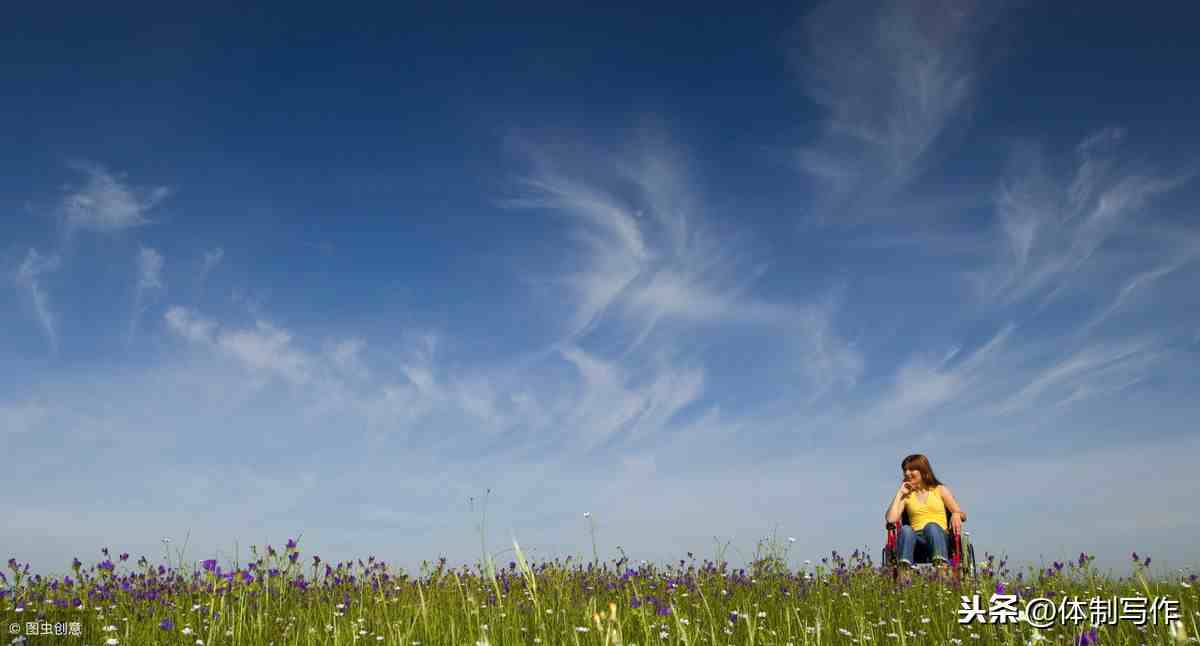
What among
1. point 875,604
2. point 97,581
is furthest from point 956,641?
point 97,581

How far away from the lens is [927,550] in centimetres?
1195

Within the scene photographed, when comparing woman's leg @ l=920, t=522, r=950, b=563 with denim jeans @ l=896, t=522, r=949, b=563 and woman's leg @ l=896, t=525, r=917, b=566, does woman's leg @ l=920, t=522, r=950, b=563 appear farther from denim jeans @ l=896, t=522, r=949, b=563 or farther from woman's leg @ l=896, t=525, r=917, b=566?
woman's leg @ l=896, t=525, r=917, b=566

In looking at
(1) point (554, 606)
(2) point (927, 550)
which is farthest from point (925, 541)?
(1) point (554, 606)

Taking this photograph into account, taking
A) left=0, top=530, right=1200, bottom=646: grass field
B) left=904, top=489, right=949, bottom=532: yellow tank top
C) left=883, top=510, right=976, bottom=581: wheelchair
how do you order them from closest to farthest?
left=0, top=530, right=1200, bottom=646: grass field
left=883, top=510, right=976, bottom=581: wheelchair
left=904, top=489, right=949, bottom=532: yellow tank top

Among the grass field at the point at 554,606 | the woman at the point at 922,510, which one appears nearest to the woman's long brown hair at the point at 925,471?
the woman at the point at 922,510

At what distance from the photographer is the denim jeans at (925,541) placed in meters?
11.8

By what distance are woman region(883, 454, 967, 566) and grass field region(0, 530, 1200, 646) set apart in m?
1.36

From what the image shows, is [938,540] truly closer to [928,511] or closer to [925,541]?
[925,541]

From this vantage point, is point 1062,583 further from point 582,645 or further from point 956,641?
point 582,645

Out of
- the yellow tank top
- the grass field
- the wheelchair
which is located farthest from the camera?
the yellow tank top

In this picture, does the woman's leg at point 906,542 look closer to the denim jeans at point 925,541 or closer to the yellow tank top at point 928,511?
the denim jeans at point 925,541

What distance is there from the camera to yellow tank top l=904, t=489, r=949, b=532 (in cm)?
1200

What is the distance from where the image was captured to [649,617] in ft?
23.6

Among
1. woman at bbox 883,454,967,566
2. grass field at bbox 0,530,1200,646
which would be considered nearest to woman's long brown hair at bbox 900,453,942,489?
woman at bbox 883,454,967,566
